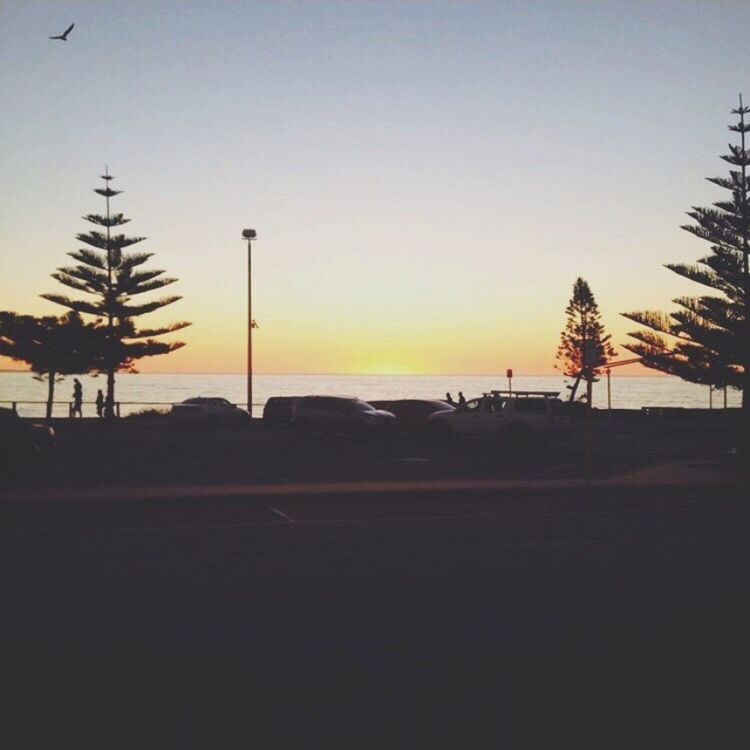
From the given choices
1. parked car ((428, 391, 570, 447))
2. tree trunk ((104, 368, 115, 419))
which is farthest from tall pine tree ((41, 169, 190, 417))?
parked car ((428, 391, 570, 447))

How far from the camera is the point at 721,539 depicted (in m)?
12.8

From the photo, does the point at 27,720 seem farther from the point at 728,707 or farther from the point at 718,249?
the point at 718,249

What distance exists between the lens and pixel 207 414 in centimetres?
4788

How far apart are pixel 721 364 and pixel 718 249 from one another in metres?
→ 4.38

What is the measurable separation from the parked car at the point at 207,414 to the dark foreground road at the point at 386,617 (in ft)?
109

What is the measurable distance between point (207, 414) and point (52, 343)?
577 inches

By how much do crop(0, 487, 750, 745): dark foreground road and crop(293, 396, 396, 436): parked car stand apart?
22.1m

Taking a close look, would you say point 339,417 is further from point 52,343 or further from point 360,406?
point 52,343

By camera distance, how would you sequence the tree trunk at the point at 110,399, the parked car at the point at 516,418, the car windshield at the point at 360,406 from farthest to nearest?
1. the tree trunk at the point at 110,399
2. the car windshield at the point at 360,406
3. the parked car at the point at 516,418

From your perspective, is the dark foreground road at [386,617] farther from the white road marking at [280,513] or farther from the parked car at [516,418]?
the parked car at [516,418]

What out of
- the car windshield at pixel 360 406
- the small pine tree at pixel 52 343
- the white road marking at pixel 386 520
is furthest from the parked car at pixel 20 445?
the small pine tree at pixel 52 343

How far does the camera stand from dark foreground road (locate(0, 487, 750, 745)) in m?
5.97

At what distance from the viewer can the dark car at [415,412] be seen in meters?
38.4

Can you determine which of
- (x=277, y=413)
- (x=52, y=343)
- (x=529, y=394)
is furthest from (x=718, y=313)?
(x=52, y=343)
